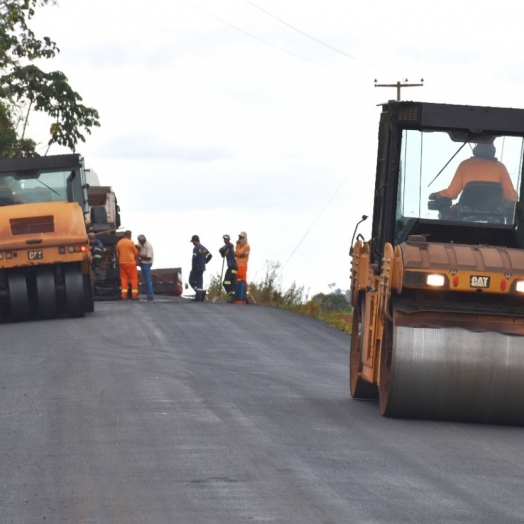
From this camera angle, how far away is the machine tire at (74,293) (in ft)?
78.8

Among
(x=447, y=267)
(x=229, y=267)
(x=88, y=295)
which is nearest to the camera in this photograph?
(x=447, y=267)

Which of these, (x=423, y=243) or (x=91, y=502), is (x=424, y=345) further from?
(x=91, y=502)

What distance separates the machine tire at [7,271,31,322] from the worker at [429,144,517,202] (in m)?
13.5

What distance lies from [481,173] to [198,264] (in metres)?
20.7

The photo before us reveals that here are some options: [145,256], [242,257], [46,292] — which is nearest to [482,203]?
[46,292]

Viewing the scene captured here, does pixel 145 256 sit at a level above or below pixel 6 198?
below

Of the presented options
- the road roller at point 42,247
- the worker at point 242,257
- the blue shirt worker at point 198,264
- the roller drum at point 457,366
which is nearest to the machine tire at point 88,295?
the road roller at point 42,247

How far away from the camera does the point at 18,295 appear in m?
23.8

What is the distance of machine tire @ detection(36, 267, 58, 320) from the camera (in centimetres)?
2395

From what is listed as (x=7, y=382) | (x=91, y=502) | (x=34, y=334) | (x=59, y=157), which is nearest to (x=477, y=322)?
(x=91, y=502)

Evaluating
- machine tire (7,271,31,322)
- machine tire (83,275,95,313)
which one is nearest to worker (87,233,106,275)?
machine tire (83,275,95,313)

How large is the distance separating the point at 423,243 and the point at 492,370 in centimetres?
124

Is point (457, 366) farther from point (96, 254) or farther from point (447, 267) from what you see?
point (96, 254)

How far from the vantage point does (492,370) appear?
11039 millimetres
